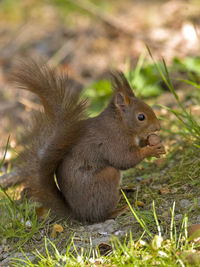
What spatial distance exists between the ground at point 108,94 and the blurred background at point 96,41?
2cm

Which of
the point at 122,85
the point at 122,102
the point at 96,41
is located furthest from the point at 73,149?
the point at 96,41

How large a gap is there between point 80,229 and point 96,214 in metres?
0.13

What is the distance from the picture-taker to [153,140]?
2420mm

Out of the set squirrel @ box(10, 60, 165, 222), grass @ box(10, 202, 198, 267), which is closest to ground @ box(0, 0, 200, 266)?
grass @ box(10, 202, 198, 267)

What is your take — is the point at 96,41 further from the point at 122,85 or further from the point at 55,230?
the point at 55,230

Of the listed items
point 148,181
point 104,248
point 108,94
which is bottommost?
point 104,248

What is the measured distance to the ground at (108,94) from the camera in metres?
2.07

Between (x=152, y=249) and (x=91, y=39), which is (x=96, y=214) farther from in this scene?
(x=91, y=39)

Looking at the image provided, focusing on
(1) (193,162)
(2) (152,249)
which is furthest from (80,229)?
(1) (193,162)

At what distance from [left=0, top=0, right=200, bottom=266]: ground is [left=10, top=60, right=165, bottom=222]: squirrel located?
134mm

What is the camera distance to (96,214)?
7.49ft

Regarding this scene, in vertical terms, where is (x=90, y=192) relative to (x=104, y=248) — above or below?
above

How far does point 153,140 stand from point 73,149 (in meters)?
0.51

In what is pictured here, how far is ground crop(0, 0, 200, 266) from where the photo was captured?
2.07m
